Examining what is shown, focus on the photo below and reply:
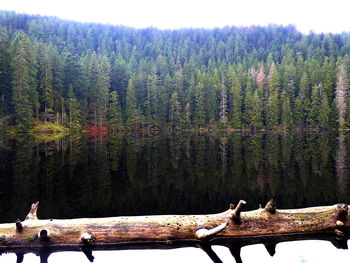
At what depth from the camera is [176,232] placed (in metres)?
4.58

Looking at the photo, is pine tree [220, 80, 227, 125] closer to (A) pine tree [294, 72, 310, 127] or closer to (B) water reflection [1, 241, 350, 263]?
(A) pine tree [294, 72, 310, 127]

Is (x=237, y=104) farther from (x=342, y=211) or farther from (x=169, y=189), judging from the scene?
(x=342, y=211)

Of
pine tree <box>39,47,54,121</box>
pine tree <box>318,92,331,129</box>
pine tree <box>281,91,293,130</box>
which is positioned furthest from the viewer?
pine tree <box>281,91,293,130</box>

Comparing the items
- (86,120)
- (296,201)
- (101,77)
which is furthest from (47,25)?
(296,201)

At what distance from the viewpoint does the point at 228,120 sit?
72.2 m

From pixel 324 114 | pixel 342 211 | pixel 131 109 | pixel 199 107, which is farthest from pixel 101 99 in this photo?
pixel 342 211

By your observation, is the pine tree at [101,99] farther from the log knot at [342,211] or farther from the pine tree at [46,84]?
the log knot at [342,211]

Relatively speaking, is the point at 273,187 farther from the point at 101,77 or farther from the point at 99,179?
the point at 101,77

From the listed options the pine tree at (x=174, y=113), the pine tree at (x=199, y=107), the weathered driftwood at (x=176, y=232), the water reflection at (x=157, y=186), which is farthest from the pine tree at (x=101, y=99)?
the weathered driftwood at (x=176, y=232)

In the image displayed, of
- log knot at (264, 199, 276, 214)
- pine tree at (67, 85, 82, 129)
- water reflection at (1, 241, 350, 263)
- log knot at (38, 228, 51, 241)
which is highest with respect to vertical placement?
pine tree at (67, 85, 82, 129)

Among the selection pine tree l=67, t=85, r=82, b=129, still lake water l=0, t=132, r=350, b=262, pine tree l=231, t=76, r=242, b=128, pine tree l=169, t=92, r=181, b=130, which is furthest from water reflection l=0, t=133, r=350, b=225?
pine tree l=231, t=76, r=242, b=128

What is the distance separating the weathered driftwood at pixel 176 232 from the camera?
4.38 meters

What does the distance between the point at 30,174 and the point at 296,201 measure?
386 inches

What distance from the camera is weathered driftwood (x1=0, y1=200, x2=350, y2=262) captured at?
4379mm
